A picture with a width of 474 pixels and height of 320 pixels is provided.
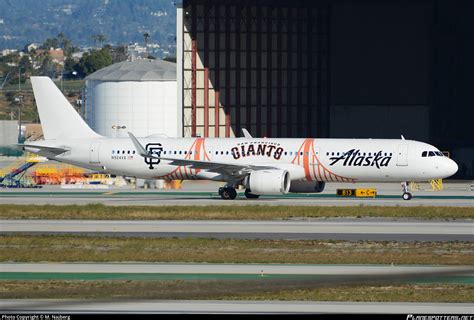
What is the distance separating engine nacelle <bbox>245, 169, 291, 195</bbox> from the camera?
54.3 meters

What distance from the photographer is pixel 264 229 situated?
132 ft

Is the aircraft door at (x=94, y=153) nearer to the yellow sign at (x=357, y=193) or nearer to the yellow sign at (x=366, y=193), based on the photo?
the yellow sign at (x=357, y=193)

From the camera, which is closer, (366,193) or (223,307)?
(223,307)

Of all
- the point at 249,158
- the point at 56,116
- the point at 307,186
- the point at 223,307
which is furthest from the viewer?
the point at 56,116

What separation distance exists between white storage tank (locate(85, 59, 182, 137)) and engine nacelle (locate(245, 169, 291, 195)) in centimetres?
3169

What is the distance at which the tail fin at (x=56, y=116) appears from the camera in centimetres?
5978

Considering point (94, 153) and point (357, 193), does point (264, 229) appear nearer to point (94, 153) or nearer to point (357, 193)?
point (357, 193)

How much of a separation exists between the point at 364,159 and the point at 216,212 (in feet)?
38.7

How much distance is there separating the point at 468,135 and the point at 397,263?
179ft

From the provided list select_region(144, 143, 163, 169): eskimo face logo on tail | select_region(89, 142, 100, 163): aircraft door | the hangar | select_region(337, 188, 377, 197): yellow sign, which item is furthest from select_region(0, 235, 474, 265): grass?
the hangar

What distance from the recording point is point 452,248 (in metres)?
34.8

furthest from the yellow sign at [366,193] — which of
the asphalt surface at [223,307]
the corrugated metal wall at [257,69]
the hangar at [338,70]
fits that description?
the asphalt surface at [223,307]

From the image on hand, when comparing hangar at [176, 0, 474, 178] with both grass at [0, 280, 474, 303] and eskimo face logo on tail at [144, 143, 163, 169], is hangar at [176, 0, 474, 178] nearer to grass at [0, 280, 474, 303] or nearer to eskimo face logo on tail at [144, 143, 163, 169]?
eskimo face logo on tail at [144, 143, 163, 169]

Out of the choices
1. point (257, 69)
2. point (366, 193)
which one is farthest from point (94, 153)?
point (257, 69)
